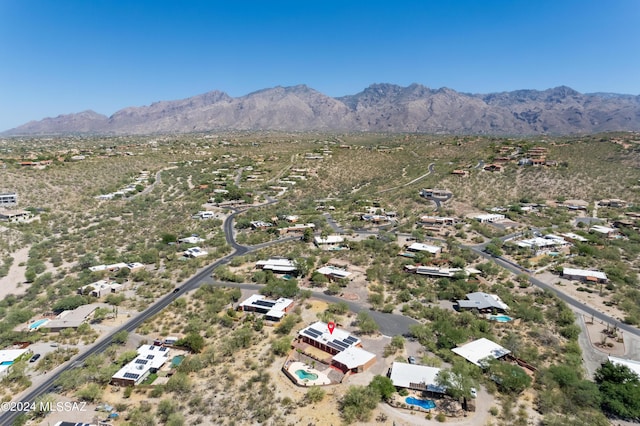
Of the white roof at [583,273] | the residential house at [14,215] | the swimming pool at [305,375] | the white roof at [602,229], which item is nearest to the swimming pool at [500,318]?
the white roof at [583,273]

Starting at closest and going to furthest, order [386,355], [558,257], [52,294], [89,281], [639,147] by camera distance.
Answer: [386,355] < [52,294] < [89,281] < [558,257] < [639,147]

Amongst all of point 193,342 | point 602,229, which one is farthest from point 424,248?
point 193,342

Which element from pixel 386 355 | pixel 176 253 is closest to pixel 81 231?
pixel 176 253

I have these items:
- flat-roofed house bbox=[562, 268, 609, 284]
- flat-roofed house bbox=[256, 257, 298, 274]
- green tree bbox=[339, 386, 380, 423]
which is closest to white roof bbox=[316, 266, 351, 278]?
flat-roofed house bbox=[256, 257, 298, 274]

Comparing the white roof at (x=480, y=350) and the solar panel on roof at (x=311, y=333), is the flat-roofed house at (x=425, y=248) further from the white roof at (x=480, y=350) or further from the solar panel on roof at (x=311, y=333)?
the solar panel on roof at (x=311, y=333)

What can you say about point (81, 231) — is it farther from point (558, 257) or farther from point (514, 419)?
point (558, 257)

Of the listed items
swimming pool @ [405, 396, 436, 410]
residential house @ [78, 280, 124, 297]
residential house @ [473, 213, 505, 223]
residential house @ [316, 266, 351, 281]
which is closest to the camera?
swimming pool @ [405, 396, 436, 410]

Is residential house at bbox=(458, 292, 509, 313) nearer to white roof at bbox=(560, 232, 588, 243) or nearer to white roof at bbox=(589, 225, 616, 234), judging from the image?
white roof at bbox=(560, 232, 588, 243)
